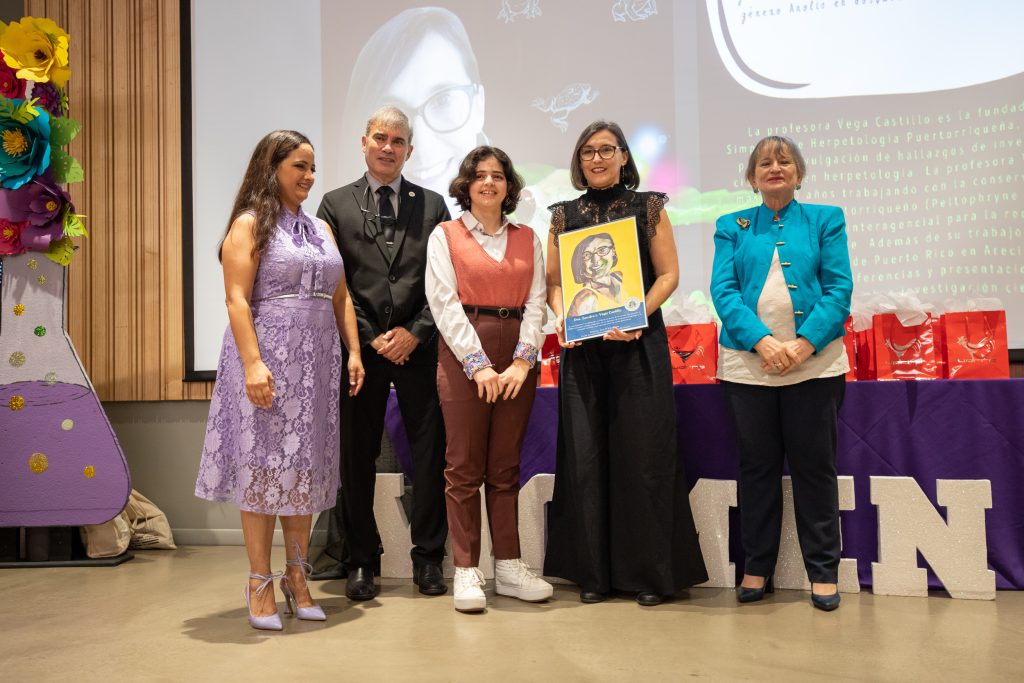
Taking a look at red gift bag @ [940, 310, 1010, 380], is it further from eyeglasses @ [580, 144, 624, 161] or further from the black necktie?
the black necktie

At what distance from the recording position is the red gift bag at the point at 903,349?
3033mm

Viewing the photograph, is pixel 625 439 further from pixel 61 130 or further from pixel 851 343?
pixel 61 130

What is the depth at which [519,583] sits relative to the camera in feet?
9.32

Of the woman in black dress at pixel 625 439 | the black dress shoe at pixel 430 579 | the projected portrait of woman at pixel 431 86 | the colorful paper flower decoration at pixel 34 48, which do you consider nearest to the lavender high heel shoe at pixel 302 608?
the black dress shoe at pixel 430 579

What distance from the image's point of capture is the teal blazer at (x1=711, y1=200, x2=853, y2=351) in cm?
276

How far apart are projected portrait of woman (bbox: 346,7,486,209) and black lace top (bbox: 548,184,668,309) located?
132cm

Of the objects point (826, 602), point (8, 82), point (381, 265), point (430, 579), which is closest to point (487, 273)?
point (381, 265)

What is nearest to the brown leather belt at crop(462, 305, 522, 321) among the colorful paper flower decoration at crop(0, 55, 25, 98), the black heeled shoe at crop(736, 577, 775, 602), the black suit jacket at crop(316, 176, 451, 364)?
the black suit jacket at crop(316, 176, 451, 364)

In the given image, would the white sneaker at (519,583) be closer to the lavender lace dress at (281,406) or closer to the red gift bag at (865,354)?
the lavender lace dress at (281,406)

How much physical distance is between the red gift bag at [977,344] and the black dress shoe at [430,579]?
206cm

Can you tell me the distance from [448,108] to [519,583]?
2478 millimetres

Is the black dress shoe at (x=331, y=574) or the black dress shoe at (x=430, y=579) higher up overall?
the black dress shoe at (x=430, y=579)

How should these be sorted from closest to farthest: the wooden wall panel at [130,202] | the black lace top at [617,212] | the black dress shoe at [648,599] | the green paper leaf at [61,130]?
1. the black dress shoe at [648,599]
2. the black lace top at [617,212]
3. the green paper leaf at [61,130]
4. the wooden wall panel at [130,202]

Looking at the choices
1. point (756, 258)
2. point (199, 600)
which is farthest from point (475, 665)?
point (756, 258)
